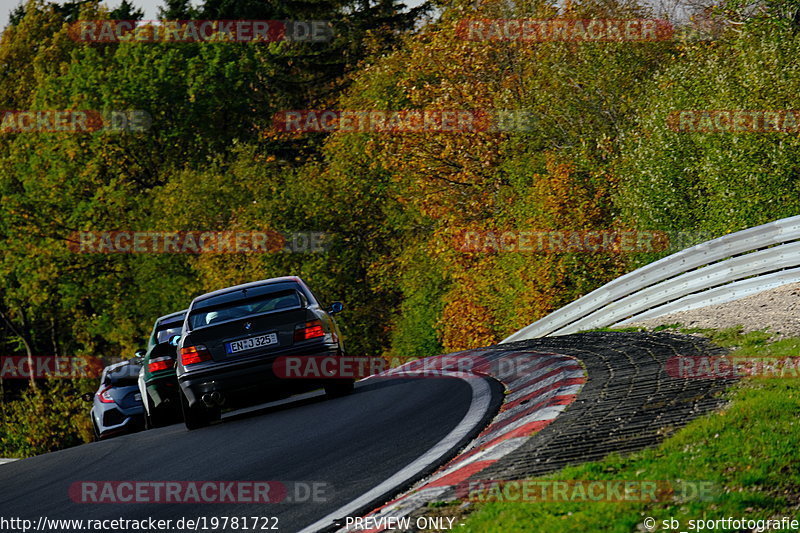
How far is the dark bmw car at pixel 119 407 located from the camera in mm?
17906

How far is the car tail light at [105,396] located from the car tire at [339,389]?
5.70 metres

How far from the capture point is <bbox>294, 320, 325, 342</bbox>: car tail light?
1257 cm

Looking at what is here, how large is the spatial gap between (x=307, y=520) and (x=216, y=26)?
56167 mm

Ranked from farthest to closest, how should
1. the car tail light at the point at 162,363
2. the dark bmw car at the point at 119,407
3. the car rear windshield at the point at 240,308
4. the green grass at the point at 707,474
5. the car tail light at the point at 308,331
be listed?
1. the dark bmw car at the point at 119,407
2. the car tail light at the point at 162,363
3. the car rear windshield at the point at 240,308
4. the car tail light at the point at 308,331
5. the green grass at the point at 707,474

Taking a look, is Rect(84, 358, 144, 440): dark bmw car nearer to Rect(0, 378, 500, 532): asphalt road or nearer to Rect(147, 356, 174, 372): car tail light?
Rect(147, 356, 174, 372): car tail light

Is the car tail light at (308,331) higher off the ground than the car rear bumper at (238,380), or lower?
higher

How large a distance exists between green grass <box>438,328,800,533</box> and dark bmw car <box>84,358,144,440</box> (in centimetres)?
1263

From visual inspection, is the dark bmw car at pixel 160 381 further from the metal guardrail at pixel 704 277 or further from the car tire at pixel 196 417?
the metal guardrail at pixel 704 277

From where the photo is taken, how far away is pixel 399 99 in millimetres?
44688

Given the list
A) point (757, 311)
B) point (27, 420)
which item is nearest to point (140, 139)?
point (27, 420)

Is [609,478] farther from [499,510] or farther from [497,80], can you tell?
[497,80]

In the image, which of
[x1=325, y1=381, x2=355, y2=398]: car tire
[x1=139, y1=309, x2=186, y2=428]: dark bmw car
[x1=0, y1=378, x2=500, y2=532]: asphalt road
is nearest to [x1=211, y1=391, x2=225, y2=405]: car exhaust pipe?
[x1=0, y1=378, x2=500, y2=532]: asphalt road

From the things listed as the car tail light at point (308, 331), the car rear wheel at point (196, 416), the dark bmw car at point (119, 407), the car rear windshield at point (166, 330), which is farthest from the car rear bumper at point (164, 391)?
the car tail light at point (308, 331)

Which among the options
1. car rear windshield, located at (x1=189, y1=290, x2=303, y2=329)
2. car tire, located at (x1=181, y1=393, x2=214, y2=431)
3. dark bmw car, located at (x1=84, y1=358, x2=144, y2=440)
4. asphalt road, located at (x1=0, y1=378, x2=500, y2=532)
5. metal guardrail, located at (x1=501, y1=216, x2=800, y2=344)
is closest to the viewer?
asphalt road, located at (x1=0, y1=378, x2=500, y2=532)
